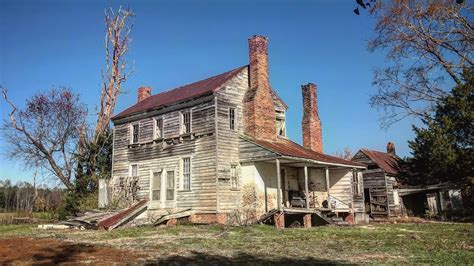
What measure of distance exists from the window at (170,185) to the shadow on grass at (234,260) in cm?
1261

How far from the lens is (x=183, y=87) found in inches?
1097

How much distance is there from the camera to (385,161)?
35156 millimetres

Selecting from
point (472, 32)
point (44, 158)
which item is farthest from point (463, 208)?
point (44, 158)

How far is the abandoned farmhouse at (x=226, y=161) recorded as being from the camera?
21016mm

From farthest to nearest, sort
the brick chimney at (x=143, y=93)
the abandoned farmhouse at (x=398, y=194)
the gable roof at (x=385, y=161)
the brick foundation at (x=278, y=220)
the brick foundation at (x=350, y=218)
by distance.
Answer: the gable roof at (x=385, y=161) < the brick chimney at (x=143, y=93) < the abandoned farmhouse at (x=398, y=194) < the brick foundation at (x=350, y=218) < the brick foundation at (x=278, y=220)

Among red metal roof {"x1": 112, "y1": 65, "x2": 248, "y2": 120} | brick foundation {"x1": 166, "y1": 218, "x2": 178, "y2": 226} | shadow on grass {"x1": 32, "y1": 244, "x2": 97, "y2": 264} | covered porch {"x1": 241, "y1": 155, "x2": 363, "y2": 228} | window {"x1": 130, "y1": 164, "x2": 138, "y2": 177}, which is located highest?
red metal roof {"x1": 112, "y1": 65, "x2": 248, "y2": 120}

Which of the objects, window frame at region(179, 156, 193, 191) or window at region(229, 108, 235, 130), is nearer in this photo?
window frame at region(179, 156, 193, 191)

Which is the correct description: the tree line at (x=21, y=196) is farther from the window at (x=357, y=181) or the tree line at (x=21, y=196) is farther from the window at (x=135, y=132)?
the window at (x=357, y=181)

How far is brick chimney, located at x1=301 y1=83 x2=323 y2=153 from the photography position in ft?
92.1

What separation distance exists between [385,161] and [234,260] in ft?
93.1

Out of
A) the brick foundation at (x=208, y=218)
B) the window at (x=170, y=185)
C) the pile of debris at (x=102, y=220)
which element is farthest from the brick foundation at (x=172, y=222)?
the pile of debris at (x=102, y=220)

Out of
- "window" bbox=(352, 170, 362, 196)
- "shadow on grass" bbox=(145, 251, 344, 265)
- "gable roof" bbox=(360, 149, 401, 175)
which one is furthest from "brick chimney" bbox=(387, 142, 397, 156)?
"shadow on grass" bbox=(145, 251, 344, 265)

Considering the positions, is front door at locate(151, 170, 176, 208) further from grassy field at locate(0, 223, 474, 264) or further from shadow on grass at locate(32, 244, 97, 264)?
shadow on grass at locate(32, 244, 97, 264)

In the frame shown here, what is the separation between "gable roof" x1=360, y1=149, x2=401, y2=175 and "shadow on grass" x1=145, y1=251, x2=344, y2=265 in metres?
24.8
